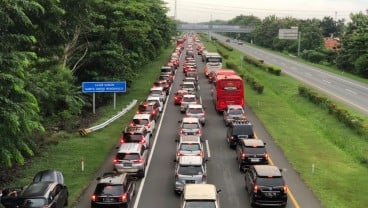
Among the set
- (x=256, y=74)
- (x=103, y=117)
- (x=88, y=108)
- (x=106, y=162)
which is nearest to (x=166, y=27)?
(x=256, y=74)

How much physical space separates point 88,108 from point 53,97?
1247 cm

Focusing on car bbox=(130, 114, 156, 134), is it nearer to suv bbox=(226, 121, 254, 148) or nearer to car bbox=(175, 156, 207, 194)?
suv bbox=(226, 121, 254, 148)

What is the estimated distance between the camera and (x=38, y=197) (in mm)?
19203

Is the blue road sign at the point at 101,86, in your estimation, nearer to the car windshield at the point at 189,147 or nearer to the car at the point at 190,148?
the car at the point at 190,148

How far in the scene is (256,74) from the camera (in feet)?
261

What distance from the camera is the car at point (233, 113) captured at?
3878cm

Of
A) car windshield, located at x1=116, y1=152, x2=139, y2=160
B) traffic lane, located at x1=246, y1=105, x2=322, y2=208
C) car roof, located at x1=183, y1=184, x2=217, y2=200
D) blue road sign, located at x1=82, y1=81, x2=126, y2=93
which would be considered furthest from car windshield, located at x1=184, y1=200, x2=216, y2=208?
blue road sign, located at x1=82, y1=81, x2=126, y2=93

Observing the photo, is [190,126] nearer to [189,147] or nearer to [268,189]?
[189,147]

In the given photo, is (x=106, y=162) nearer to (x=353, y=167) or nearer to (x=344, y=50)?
(x=353, y=167)

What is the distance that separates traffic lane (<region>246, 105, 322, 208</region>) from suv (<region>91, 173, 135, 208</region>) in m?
6.95

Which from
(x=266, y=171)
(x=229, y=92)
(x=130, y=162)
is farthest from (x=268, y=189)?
(x=229, y=92)

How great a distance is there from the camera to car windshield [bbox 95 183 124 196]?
2106 cm

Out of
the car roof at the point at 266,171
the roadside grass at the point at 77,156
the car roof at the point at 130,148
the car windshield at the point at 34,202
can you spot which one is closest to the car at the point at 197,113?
the roadside grass at the point at 77,156

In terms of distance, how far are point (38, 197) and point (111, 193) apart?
305 centimetres
